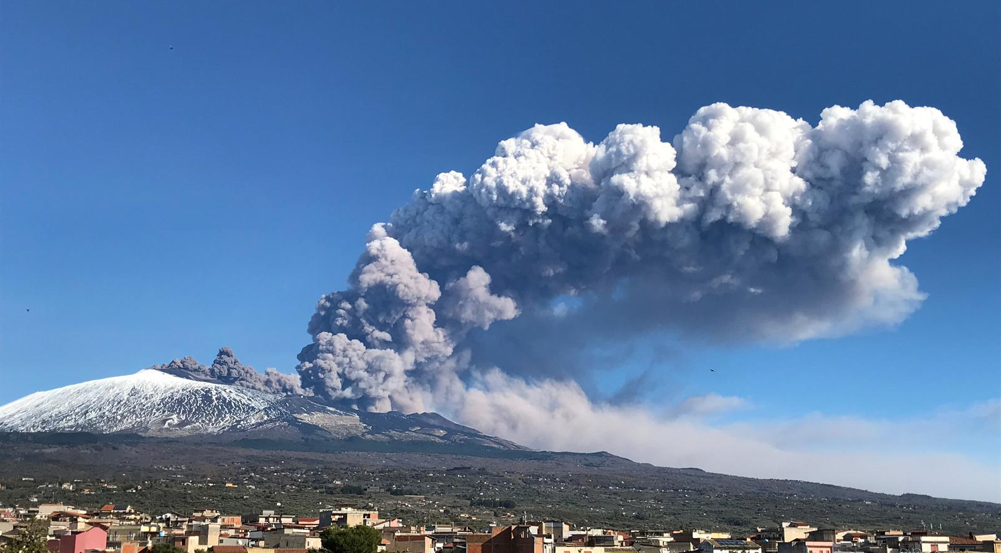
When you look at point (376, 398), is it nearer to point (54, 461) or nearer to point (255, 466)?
point (255, 466)

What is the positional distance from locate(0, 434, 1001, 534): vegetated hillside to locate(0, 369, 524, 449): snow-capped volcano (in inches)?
186

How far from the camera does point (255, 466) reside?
429 ft

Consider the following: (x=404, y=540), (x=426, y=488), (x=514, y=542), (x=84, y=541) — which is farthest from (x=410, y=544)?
(x=426, y=488)

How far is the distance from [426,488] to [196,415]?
60186 mm

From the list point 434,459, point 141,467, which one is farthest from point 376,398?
point 141,467

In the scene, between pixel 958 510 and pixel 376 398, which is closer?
pixel 958 510

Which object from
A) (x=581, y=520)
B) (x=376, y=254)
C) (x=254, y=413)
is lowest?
(x=581, y=520)

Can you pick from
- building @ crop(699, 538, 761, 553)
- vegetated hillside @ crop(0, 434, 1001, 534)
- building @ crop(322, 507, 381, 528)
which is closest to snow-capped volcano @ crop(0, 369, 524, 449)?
vegetated hillside @ crop(0, 434, 1001, 534)

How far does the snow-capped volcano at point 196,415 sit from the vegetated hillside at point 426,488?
15.5ft

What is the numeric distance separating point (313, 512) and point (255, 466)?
1969 inches

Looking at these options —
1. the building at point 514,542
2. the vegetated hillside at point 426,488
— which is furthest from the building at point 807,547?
the vegetated hillside at point 426,488

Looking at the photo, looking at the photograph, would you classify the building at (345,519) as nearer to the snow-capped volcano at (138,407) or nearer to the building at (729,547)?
the building at (729,547)

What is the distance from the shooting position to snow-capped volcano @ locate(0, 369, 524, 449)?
156250 millimetres

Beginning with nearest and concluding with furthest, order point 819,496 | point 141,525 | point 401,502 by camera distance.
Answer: point 141,525, point 401,502, point 819,496
